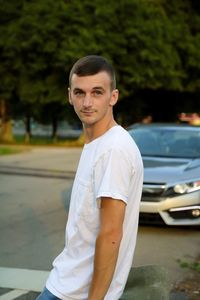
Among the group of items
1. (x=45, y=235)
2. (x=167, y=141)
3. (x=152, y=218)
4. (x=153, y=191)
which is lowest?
(x=45, y=235)

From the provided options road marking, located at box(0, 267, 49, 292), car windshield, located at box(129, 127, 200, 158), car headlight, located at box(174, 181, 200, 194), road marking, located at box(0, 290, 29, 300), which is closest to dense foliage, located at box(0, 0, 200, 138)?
car windshield, located at box(129, 127, 200, 158)

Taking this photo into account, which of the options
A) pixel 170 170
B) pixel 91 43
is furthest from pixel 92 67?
pixel 91 43

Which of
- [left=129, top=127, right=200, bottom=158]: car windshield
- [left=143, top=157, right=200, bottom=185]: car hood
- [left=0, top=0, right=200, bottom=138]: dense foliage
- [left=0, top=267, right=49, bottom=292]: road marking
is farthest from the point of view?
[left=0, top=0, right=200, bottom=138]: dense foliage

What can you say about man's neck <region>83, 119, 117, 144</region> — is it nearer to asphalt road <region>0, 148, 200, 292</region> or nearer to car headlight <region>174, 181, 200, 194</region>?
asphalt road <region>0, 148, 200, 292</region>

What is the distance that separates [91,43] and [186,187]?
22.4m

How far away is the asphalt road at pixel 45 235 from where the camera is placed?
21.5 feet

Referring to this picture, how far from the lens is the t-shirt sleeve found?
220 cm

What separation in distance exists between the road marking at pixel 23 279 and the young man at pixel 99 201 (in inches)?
121

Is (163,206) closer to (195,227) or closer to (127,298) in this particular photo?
(195,227)

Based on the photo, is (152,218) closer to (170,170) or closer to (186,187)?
(186,187)

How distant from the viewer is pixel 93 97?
2.35m

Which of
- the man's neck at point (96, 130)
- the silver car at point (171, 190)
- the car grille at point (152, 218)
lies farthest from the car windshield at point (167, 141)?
the man's neck at point (96, 130)

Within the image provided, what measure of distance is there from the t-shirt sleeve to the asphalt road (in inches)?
146

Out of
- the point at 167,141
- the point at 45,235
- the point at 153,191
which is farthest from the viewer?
the point at 167,141
